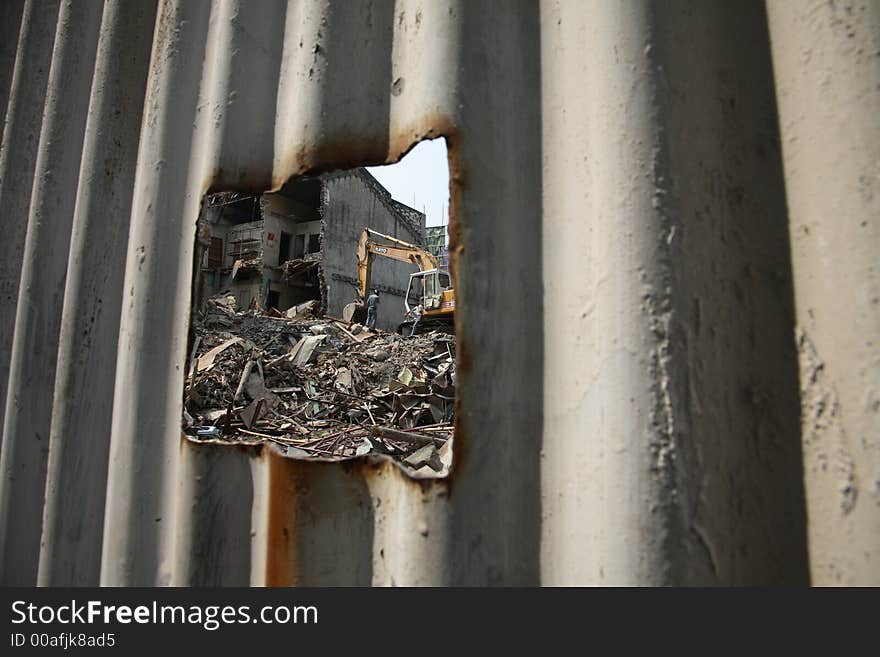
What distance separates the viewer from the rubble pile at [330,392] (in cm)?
559

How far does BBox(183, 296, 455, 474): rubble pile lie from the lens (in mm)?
5590

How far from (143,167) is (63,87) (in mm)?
536

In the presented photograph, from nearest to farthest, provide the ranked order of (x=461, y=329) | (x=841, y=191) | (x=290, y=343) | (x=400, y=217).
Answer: (x=841, y=191) → (x=461, y=329) → (x=290, y=343) → (x=400, y=217)

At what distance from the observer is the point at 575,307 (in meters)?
0.82

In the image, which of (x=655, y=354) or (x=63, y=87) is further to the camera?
(x=63, y=87)

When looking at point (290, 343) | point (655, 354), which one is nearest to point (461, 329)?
point (655, 354)

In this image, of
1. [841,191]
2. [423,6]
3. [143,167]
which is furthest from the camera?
[143,167]

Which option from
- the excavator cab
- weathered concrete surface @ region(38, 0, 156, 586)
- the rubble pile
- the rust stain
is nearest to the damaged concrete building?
the excavator cab

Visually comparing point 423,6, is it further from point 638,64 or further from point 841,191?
point 841,191

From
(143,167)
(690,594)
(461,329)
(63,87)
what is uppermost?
(63,87)

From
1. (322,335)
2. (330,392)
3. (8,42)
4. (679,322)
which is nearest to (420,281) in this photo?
(322,335)

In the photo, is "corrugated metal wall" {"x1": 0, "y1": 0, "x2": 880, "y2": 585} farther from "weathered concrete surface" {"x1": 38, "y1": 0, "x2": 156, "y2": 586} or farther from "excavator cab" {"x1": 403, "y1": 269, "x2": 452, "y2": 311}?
A: "excavator cab" {"x1": 403, "y1": 269, "x2": 452, "y2": 311}

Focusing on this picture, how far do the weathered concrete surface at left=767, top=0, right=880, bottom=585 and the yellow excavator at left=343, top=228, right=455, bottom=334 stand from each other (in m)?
12.8

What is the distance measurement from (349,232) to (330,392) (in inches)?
724
